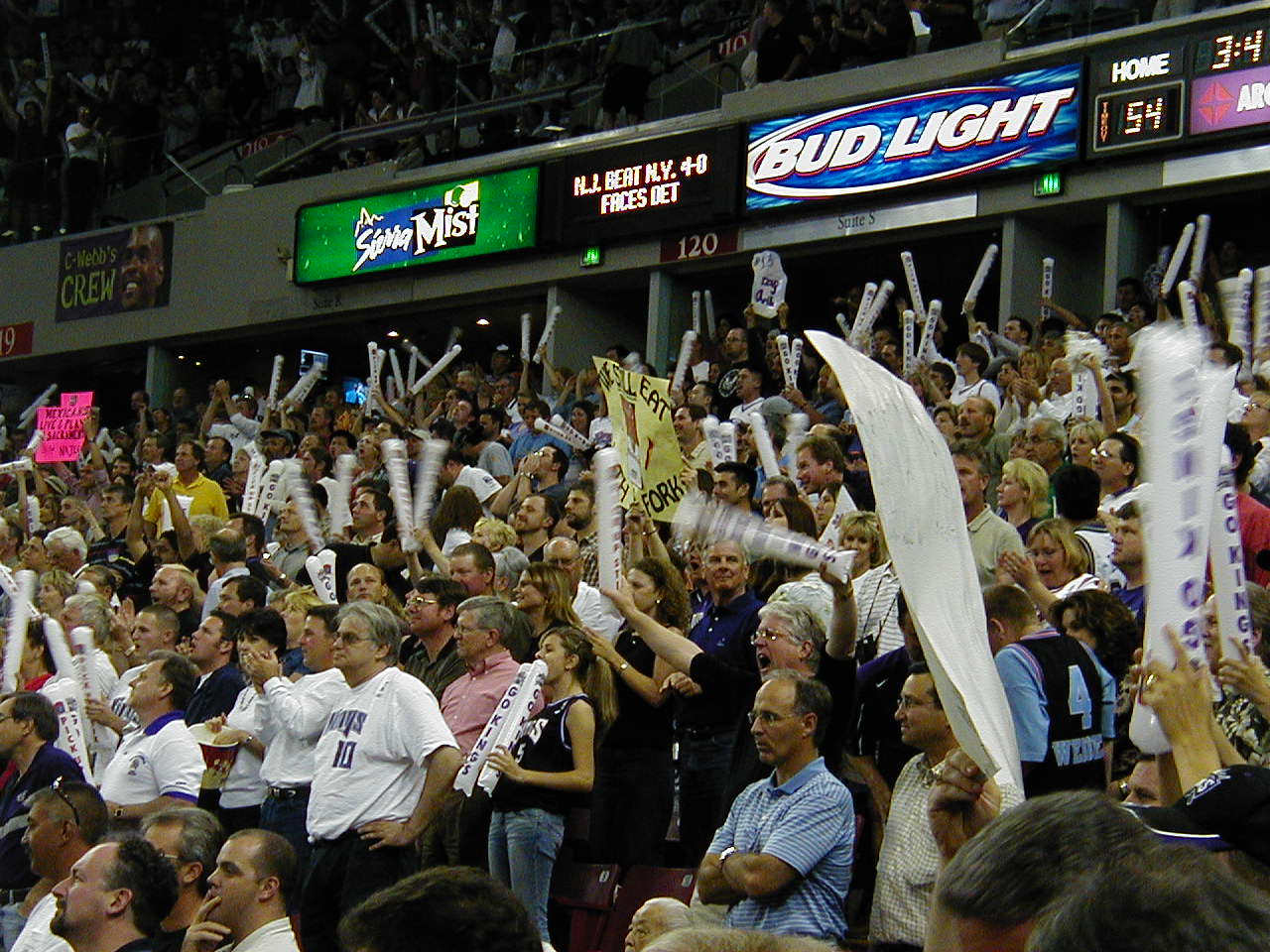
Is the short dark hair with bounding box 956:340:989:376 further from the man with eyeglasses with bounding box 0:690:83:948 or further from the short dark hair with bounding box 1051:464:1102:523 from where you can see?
the man with eyeglasses with bounding box 0:690:83:948

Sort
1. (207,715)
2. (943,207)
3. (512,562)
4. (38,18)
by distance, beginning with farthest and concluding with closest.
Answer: (38,18) → (943,207) → (512,562) → (207,715)

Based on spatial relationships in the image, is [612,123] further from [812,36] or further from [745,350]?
[745,350]

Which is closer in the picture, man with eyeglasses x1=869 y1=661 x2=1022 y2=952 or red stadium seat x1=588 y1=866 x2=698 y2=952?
man with eyeglasses x1=869 y1=661 x2=1022 y2=952

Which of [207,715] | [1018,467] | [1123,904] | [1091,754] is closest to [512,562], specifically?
[207,715]

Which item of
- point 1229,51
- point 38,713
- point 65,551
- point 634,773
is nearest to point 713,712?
point 634,773

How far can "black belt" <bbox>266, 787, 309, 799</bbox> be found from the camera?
6.37 metres

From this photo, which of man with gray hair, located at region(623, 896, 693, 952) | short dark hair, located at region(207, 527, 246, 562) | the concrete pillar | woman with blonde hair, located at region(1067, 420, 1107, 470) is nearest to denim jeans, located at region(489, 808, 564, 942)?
man with gray hair, located at region(623, 896, 693, 952)

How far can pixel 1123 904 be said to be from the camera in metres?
1.35

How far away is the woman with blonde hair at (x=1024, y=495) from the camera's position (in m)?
Result: 7.04

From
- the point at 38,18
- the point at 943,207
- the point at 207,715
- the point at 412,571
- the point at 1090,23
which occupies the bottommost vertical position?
the point at 207,715

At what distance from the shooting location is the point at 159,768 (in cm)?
657

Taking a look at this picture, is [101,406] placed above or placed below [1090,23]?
below

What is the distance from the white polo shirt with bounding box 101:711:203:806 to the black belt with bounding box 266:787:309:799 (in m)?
0.30

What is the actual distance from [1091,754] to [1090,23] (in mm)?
9147
